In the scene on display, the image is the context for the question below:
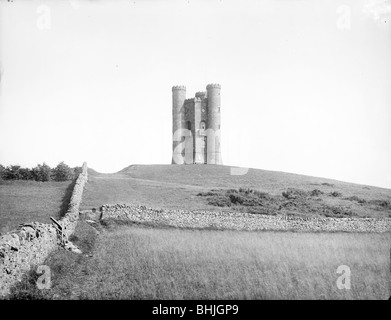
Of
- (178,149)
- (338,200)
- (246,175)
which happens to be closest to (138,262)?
(338,200)

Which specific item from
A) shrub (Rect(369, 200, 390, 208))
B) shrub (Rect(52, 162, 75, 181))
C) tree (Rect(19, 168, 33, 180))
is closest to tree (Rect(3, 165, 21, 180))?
tree (Rect(19, 168, 33, 180))

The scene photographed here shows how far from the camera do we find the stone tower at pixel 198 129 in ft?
210

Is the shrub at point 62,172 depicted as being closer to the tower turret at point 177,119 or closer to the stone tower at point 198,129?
the stone tower at point 198,129

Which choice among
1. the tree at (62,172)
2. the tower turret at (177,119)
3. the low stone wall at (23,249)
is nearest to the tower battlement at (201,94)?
the tower turret at (177,119)

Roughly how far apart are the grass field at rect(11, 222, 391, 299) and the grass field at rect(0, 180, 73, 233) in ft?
17.6

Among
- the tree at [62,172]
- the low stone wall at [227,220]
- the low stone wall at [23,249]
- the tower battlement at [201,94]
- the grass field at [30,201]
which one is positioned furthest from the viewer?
the tower battlement at [201,94]

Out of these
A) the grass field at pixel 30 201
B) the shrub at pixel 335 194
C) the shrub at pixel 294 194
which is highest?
the grass field at pixel 30 201

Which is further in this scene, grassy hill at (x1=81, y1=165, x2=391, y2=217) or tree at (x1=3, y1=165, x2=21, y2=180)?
tree at (x1=3, y1=165, x2=21, y2=180)

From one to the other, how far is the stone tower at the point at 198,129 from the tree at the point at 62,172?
2496 centimetres

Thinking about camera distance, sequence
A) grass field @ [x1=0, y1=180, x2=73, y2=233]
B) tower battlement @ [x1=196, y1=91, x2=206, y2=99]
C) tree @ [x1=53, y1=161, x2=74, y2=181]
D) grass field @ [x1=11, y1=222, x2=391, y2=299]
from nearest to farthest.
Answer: grass field @ [x1=11, y1=222, x2=391, y2=299] → grass field @ [x1=0, y1=180, x2=73, y2=233] → tree @ [x1=53, y1=161, x2=74, y2=181] → tower battlement @ [x1=196, y1=91, x2=206, y2=99]

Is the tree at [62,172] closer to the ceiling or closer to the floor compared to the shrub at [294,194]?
closer to the ceiling

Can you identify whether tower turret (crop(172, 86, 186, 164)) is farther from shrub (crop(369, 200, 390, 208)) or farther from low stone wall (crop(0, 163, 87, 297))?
low stone wall (crop(0, 163, 87, 297))

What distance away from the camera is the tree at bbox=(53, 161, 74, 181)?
39344 millimetres

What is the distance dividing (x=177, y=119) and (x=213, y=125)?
6197 millimetres
